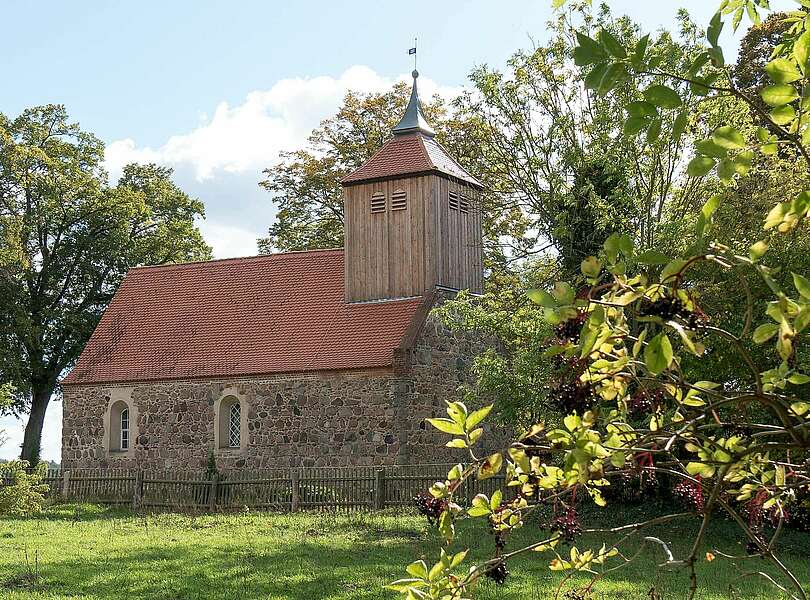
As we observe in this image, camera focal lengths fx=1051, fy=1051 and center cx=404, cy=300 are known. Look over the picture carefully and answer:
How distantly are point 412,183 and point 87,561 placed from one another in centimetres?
1492

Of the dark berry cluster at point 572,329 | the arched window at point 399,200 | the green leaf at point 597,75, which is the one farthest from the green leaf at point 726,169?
the arched window at point 399,200

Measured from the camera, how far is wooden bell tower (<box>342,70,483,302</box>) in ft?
89.1

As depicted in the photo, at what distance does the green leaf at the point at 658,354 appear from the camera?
84.7 inches

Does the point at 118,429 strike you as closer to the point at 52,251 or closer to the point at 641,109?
the point at 52,251

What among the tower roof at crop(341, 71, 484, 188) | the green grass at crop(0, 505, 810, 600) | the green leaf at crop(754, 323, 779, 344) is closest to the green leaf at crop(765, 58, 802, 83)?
the green leaf at crop(754, 323, 779, 344)

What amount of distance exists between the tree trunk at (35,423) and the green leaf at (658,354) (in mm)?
37330

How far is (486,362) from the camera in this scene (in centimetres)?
2073

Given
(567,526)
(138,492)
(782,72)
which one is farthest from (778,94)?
(138,492)

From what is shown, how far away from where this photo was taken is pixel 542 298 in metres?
2.30

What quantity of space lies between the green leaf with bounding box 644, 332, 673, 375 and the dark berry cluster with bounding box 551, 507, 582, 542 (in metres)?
1.38

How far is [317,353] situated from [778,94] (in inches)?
973

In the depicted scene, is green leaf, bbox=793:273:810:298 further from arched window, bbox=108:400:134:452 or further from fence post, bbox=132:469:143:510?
arched window, bbox=108:400:134:452

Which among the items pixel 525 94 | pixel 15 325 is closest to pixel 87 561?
pixel 525 94

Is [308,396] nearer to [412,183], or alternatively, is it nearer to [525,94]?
[412,183]
